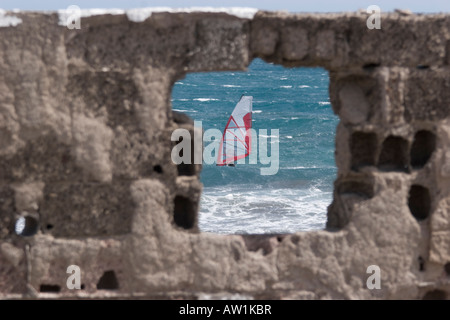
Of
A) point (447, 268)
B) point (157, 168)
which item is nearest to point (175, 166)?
point (157, 168)

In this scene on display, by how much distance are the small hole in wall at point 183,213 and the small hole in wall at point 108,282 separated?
0.53 metres

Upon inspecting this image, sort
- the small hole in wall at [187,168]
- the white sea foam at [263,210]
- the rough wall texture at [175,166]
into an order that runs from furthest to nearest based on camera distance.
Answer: the white sea foam at [263,210] → the small hole in wall at [187,168] → the rough wall texture at [175,166]

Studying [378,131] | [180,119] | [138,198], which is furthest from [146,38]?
[378,131]

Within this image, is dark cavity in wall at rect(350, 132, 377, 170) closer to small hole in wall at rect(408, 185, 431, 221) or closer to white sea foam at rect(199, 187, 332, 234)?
small hole in wall at rect(408, 185, 431, 221)

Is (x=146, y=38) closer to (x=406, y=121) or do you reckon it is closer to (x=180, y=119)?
(x=180, y=119)

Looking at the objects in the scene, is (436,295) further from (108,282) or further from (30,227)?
(30,227)

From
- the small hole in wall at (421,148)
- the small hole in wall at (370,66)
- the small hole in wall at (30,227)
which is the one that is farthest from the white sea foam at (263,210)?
the small hole in wall at (30,227)

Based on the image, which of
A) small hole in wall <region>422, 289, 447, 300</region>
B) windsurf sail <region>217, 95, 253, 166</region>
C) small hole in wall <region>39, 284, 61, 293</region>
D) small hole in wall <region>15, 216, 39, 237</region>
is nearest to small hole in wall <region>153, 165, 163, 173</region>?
small hole in wall <region>15, 216, 39, 237</region>

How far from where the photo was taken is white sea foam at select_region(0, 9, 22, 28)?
416 cm

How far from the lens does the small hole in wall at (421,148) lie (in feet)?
15.3

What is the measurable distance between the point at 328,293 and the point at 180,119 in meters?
1.47

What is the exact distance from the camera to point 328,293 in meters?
4.55

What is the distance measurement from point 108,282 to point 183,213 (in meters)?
0.65

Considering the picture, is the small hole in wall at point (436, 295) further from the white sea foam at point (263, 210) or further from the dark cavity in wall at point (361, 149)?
the white sea foam at point (263, 210)
